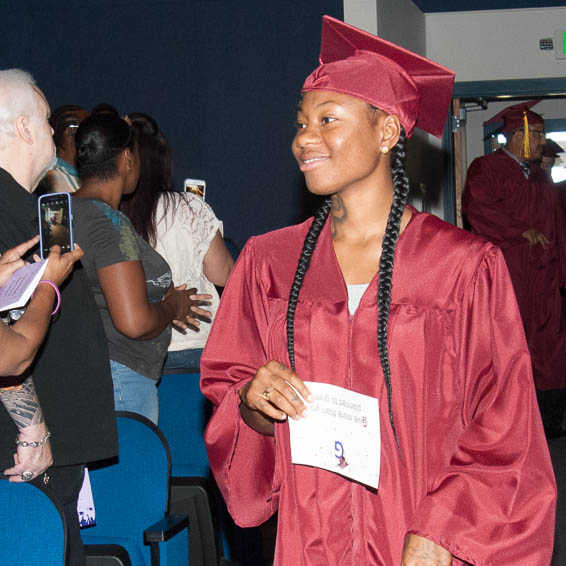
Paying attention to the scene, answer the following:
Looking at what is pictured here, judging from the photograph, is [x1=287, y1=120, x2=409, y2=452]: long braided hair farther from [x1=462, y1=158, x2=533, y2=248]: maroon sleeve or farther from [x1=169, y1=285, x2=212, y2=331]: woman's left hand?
[x1=462, y1=158, x2=533, y2=248]: maroon sleeve

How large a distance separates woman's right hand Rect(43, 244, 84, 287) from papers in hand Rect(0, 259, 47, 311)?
0.03 m

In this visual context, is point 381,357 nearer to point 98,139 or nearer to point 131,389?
point 131,389

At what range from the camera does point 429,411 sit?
4.86ft

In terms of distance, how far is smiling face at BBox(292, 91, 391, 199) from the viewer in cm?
158

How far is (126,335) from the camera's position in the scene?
8.39 ft

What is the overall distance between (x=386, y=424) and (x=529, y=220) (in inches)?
192

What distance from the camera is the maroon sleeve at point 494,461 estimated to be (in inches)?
55.1

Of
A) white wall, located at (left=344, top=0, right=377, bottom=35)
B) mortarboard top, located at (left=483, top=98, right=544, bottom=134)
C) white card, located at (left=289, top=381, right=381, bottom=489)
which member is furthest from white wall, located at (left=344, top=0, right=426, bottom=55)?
white card, located at (left=289, top=381, right=381, bottom=489)

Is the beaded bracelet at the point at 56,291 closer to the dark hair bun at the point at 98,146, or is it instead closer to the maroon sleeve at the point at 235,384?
the maroon sleeve at the point at 235,384

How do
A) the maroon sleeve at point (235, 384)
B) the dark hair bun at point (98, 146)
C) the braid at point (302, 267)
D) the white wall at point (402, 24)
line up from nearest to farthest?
the braid at point (302, 267) < the maroon sleeve at point (235, 384) < the dark hair bun at point (98, 146) < the white wall at point (402, 24)

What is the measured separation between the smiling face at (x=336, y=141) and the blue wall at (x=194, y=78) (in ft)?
12.3

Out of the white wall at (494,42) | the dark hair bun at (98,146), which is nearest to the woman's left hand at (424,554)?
the dark hair bun at (98,146)

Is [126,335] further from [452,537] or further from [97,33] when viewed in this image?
Result: [97,33]

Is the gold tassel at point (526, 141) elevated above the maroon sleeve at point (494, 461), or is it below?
above
